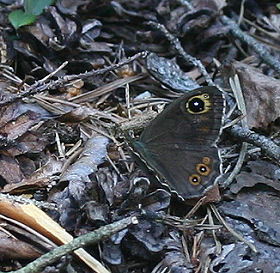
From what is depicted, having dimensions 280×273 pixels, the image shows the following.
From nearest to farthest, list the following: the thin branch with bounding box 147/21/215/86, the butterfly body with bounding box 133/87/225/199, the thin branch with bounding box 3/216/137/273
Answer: the thin branch with bounding box 3/216/137/273
the butterfly body with bounding box 133/87/225/199
the thin branch with bounding box 147/21/215/86

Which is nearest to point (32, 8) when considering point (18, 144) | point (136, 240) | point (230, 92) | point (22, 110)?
point (22, 110)

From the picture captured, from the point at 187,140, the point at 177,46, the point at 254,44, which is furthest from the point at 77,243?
the point at 254,44

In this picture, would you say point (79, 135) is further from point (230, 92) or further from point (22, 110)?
point (230, 92)

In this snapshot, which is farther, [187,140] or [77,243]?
[187,140]

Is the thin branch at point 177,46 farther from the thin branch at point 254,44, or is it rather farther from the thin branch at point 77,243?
the thin branch at point 77,243

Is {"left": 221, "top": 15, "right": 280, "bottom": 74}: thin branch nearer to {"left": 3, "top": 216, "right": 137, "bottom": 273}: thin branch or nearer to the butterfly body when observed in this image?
the butterfly body

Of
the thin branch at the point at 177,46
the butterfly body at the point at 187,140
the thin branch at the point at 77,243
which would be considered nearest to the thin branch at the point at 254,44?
the thin branch at the point at 177,46

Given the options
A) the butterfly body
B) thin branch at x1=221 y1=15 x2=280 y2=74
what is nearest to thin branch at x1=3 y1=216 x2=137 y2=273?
the butterfly body

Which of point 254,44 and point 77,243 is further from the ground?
point 77,243

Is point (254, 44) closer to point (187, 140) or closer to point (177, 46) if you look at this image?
point (177, 46)
